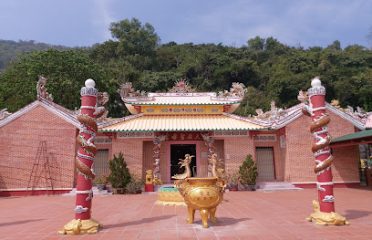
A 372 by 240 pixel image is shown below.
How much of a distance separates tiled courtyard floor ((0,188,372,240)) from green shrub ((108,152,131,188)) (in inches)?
142

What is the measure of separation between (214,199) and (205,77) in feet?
136

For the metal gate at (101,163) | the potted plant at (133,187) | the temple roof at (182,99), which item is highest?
the temple roof at (182,99)

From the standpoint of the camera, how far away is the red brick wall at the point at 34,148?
14.3m

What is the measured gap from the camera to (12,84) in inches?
1001

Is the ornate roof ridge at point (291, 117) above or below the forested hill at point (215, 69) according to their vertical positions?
below

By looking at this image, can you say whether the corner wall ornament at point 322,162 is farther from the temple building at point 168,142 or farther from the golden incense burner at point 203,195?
the temple building at point 168,142

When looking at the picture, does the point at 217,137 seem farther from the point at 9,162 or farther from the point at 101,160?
the point at 9,162

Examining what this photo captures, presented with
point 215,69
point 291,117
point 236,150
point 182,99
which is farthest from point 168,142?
point 215,69

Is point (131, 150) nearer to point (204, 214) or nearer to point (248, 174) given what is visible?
point (248, 174)

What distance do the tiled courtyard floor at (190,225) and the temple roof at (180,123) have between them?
5337 mm

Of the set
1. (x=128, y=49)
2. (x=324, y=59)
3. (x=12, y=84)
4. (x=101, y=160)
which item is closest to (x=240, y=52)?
(x=324, y=59)

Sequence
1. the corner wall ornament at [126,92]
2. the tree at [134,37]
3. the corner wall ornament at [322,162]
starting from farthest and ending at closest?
the tree at [134,37] < the corner wall ornament at [126,92] < the corner wall ornament at [322,162]

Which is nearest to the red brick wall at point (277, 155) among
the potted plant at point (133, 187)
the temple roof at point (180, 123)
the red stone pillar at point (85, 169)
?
the temple roof at point (180, 123)

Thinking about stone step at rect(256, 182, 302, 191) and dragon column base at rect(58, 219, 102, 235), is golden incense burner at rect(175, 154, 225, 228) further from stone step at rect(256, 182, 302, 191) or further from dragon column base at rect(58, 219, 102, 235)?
stone step at rect(256, 182, 302, 191)
